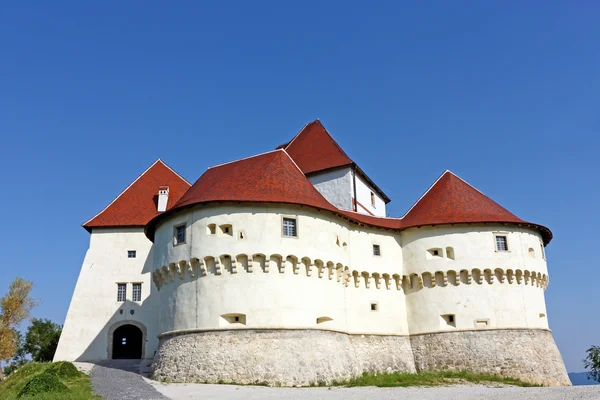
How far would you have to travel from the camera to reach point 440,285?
1167 inches

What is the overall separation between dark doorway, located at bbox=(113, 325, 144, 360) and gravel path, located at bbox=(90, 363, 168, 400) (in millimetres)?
7713

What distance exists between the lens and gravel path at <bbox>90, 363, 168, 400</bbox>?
18422 mm

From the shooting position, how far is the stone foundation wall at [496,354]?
27.7 metres

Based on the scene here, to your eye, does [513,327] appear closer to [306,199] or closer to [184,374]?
[306,199]

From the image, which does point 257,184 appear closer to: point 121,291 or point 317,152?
point 317,152

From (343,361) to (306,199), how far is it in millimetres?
6930

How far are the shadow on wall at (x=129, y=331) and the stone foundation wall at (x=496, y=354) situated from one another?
15.2 m

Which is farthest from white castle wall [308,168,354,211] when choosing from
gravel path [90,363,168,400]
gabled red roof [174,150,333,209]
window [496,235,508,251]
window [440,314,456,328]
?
gravel path [90,363,168,400]

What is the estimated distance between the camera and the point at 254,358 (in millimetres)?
22547

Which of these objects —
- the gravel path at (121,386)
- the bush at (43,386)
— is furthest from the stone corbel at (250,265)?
the bush at (43,386)

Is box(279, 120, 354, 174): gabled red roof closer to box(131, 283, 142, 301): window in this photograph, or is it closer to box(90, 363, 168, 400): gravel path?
box(131, 283, 142, 301): window

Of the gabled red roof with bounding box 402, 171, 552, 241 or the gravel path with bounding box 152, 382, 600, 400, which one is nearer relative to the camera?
the gravel path with bounding box 152, 382, 600, 400

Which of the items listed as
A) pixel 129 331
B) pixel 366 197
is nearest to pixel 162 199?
pixel 129 331

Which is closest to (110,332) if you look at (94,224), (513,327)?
(94,224)
